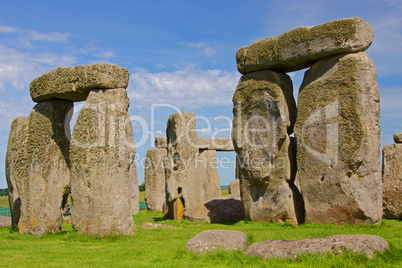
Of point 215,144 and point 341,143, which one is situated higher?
point 215,144

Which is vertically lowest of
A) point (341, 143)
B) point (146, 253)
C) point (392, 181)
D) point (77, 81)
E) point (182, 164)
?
point (146, 253)

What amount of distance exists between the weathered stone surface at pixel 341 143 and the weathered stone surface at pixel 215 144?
29.8ft

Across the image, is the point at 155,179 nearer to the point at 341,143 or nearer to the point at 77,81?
the point at 341,143

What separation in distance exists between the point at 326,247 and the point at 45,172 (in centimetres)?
701

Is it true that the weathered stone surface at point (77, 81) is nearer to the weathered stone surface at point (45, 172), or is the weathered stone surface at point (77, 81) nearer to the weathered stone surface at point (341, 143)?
the weathered stone surface at point (45, 172)

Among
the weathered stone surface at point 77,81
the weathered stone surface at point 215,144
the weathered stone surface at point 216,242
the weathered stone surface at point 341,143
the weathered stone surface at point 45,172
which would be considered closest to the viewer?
the weathered stone surface at point 216,242

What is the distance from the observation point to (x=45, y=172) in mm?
10492

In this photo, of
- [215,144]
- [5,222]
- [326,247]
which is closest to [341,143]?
[326,247]

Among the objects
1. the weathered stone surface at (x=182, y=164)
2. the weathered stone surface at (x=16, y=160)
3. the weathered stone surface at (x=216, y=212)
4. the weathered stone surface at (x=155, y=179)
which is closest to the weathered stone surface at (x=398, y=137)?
the weathered stone surface at (x=216, y=212)

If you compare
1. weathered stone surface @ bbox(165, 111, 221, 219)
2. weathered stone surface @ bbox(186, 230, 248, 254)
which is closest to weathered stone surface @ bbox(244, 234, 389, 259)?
weathered stone surface @ bbox(186, 230, 248, 254)

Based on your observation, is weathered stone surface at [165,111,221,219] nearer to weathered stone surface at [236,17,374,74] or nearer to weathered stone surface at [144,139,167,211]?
weathered stone surface at [236,17,374,74]

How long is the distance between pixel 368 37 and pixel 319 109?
2102 mm

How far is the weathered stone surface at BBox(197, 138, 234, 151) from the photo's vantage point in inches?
813

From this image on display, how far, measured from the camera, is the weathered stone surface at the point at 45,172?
10312 millimetres
